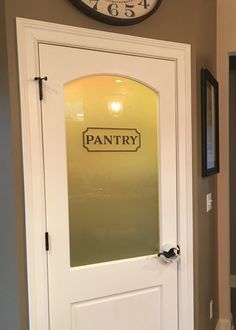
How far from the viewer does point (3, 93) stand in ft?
4.70

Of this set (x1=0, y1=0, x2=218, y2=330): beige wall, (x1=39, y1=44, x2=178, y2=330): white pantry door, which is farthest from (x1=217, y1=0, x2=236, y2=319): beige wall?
(x1=39, y1=44, x2=178, y2=330): white pantry door

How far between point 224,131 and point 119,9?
1282 millimetres

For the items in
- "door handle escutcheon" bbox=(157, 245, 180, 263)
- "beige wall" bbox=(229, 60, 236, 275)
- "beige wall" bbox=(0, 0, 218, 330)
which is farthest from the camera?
"beige wall" bbox=(229, 60, 236, 275)

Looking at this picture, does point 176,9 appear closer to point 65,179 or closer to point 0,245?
point 65,179

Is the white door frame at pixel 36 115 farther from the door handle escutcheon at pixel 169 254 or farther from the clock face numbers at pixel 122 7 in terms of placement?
the door handle escutcheon at pixel 169 254

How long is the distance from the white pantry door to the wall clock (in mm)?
179

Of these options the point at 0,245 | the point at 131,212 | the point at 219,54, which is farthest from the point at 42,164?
the point at 219,54

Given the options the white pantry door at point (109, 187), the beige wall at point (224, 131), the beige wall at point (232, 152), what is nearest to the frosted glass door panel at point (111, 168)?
the white pantry door at point (109, 187)

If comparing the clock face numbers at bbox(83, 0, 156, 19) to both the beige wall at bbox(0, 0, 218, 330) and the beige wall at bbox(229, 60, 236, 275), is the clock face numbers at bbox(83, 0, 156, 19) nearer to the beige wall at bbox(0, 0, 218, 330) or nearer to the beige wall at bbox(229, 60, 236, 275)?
the beige wall at bbox(0, 0, 218, 330)

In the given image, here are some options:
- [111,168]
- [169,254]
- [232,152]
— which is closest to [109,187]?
[111,168]

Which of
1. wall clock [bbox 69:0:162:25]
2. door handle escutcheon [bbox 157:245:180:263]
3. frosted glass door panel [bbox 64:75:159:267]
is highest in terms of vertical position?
wall clock [bbox 69:0:162:25]

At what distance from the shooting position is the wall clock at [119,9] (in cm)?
154

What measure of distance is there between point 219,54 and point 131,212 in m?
1.45

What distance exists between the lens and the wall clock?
1538 millimetres
